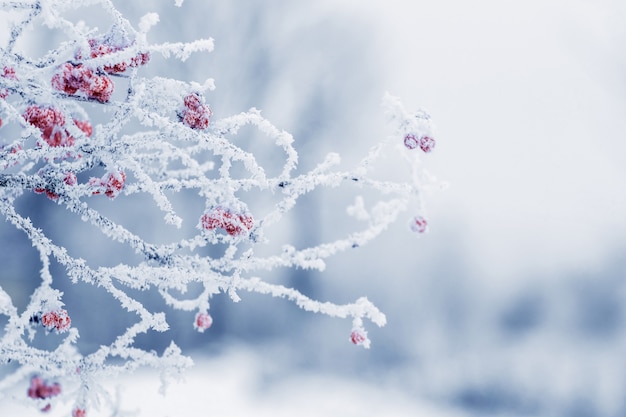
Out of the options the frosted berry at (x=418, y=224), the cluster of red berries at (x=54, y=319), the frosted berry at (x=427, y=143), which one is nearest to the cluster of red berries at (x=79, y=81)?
the cluster of red berries at (x=54, y=319)

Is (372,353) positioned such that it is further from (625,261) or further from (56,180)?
(56,180)

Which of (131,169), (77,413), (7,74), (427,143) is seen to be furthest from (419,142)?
(77,413)

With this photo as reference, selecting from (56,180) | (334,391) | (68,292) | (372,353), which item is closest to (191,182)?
(56,180)

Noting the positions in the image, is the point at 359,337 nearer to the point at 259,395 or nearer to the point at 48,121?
the point at 48,121

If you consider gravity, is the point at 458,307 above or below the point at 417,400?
above

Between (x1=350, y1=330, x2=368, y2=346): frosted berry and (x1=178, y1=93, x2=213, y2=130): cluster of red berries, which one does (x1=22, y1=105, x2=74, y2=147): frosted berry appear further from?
(x1=350, y1=330, x2=368, y2=346): frosted berry

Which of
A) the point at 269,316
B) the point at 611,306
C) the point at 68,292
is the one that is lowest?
the point at 68,292

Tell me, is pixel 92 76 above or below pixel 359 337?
above
